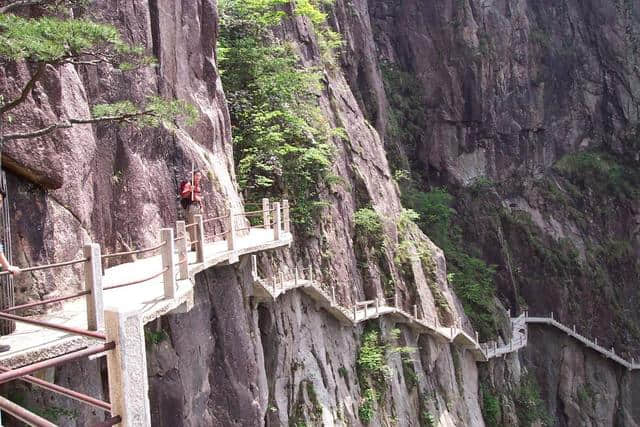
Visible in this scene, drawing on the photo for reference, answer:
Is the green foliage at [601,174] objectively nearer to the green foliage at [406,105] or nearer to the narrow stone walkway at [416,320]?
the green foliage at [406,105]

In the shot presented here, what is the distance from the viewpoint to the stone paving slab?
236 inches

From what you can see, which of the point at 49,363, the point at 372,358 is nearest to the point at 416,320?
the point at 372,358

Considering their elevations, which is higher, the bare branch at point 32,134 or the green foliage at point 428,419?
the bare branch at point 32,134

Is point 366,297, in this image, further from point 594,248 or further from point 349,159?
point 594,248

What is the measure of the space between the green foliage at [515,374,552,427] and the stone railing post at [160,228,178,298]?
87.2ft

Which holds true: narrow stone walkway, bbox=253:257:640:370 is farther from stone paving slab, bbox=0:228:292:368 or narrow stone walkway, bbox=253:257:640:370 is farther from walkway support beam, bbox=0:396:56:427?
walkway support beam, bbox=0:396:56:427

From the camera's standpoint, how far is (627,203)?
41.2 meters

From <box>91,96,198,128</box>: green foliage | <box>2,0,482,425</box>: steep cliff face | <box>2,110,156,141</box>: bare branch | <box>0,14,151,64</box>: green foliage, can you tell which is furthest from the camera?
<box>2,0,482,425</box>: steep cliff face

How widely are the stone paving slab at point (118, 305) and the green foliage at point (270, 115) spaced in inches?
275

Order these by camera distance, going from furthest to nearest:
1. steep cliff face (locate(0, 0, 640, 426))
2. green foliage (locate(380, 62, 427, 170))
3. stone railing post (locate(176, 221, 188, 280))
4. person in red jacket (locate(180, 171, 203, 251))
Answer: green foliage (locate(380, 62, 427, 170)), person in red jacket (locate(180, 171, 203, 251)), steep cliff face (locate(0, 0, 640, 426)), stone railing post (locate(176, 221, 188, 280))

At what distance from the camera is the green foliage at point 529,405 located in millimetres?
30391

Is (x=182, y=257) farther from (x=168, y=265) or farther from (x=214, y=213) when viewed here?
(x=214, y=213)

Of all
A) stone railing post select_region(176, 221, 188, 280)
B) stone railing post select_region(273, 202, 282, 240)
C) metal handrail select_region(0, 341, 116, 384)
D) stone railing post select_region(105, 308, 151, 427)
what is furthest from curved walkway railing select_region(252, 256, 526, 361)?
metal handrail select_region(0, 341, 116, 384)

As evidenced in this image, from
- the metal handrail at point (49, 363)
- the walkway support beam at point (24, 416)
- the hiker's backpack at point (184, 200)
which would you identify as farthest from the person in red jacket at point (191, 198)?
the walkway support beam at point (24, 416)
